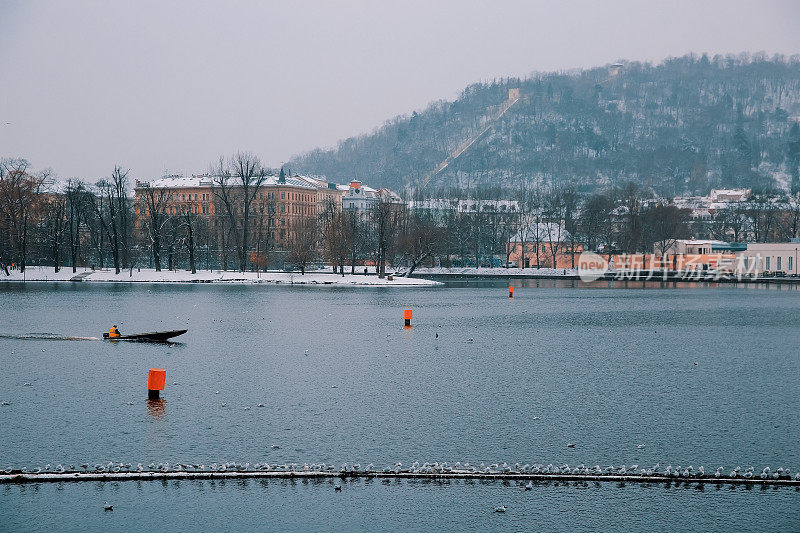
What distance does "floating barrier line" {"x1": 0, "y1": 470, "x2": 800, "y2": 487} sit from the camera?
57.1ft

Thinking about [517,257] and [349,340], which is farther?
[517,257]

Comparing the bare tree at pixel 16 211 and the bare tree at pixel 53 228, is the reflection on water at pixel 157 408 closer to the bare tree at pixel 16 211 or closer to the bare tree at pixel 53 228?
the bare tree at pixel 16 211

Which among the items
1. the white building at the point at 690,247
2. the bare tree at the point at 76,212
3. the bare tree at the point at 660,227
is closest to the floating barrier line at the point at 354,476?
the bare tree at the point at 76,212

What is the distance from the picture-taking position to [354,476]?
701 inches

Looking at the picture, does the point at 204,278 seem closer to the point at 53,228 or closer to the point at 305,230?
the point at 305,230

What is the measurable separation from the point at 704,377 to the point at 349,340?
18.3 m

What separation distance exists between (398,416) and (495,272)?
123395mm

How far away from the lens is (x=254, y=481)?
17484 mm

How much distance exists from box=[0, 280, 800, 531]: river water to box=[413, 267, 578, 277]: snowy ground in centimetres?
8889

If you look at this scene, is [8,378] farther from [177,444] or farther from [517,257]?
[517,257]

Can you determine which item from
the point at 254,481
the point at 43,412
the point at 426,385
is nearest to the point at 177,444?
the point at 254,481

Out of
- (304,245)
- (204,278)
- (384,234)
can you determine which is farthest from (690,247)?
(204,278)

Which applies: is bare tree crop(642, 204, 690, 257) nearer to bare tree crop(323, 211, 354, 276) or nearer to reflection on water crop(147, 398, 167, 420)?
bare tree crop(323, 211, 354, 276)

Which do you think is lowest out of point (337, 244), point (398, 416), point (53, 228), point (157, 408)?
point (398, 416)
